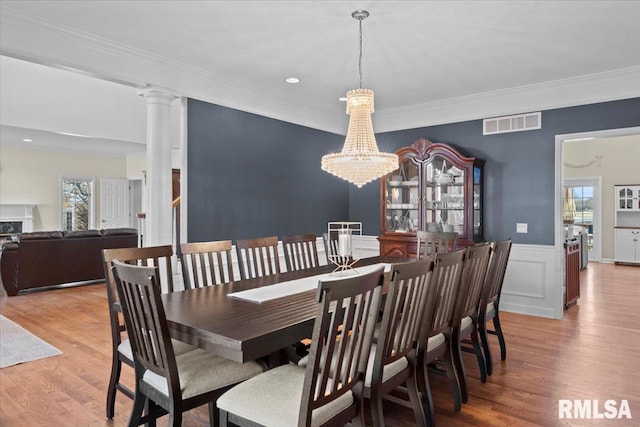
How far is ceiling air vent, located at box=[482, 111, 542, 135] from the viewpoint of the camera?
16.1 feet

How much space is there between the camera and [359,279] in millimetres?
1573

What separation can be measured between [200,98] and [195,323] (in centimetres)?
308

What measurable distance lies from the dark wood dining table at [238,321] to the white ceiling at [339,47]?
2002mm

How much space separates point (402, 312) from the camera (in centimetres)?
199

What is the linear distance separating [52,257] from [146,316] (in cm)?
541

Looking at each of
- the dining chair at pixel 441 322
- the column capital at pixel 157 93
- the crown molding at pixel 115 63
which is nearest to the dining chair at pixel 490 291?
the dining chair at pixel 441 322

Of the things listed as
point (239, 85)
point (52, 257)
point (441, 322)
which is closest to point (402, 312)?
point (441, 322)

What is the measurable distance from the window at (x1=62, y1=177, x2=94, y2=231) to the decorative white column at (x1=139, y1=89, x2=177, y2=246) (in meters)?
7.14

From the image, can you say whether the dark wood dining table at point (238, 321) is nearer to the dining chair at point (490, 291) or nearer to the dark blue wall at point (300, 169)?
the dining chair at point (490, 291)

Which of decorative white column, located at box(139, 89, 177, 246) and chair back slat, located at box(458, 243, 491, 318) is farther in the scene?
decorative white column, located at box(139, 89, 177, 246)

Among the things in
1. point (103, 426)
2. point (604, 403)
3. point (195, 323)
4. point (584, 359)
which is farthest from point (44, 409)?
point (584, 359)

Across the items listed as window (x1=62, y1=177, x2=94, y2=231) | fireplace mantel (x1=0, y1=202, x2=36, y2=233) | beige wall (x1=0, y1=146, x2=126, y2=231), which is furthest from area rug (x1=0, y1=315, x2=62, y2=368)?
window (x1=62, y1=177, x2=94, y2=231)

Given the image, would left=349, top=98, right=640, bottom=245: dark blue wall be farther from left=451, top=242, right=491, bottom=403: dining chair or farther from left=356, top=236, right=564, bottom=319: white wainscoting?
left=451, top=242, right=491, bottom=403: dining chair

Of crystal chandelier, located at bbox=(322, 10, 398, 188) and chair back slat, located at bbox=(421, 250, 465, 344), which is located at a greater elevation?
crystal chandelier, located at bbox=(322, 10, 398, 188)
